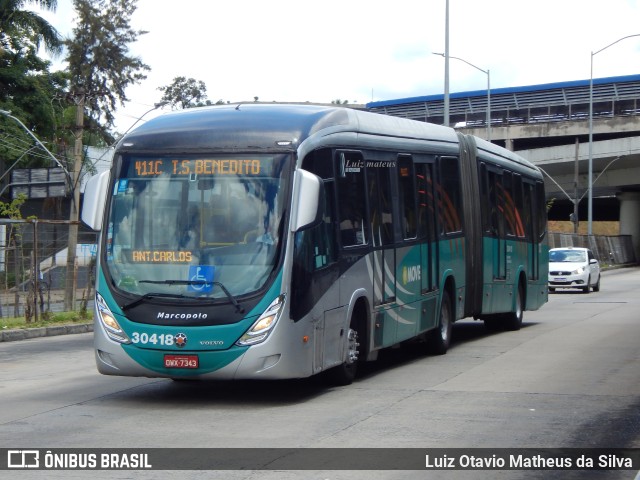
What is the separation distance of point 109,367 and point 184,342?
0.97 metres

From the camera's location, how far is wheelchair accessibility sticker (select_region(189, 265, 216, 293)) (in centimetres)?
1103

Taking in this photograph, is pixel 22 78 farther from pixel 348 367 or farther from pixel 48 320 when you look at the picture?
pixel 348 367

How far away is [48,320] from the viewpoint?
22.7 metres

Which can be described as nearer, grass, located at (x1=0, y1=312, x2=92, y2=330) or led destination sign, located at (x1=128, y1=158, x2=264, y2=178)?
led destination sign, located at (x1=128, y1=158, x2=264, y2=178)

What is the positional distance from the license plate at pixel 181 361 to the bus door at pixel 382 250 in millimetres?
3062

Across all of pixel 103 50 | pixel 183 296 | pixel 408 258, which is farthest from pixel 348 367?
pixel 103 50

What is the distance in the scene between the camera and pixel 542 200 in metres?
24.0

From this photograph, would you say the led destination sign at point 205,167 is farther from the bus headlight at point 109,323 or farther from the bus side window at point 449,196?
the bus side window at point 449,196

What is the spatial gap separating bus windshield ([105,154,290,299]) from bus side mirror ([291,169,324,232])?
16 cm

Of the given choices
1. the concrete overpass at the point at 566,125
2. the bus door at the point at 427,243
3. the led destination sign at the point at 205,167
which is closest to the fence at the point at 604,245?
the concrete overpass at the point at 566,125

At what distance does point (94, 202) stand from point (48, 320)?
38.7 ft

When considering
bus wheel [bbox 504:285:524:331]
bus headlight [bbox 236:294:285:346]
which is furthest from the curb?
bus headlight [bbox 236:294:285:346]

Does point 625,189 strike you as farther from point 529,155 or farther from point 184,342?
point 184,342

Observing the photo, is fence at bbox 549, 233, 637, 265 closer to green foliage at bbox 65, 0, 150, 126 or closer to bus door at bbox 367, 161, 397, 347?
green foliage at bbox 65, 0, 150, 126
